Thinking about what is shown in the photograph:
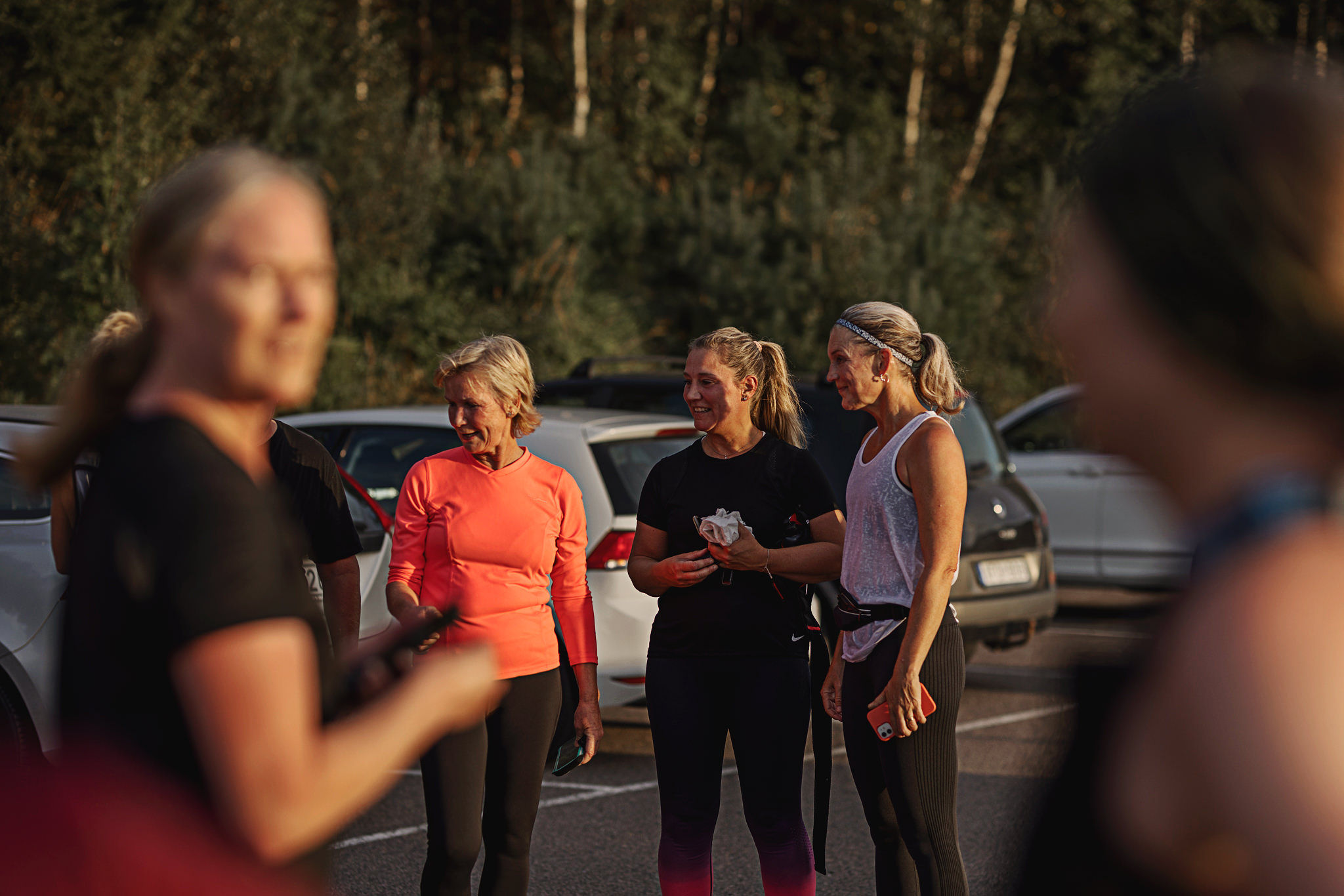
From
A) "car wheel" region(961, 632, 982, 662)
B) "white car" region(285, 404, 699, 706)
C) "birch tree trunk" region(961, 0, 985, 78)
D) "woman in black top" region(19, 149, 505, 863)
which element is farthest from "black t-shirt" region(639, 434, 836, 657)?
"birch tree trunk" region(961, 0, 985, 78)

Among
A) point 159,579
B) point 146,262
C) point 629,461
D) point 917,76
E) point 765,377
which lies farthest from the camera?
Result: point 917,76

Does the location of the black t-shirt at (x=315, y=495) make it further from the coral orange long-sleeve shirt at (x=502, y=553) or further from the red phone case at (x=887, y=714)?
the red phone case at (x=887, y=714)

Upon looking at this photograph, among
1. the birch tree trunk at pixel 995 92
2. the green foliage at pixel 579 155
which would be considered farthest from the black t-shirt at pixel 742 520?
the birch tree trunk at pixel 995 92

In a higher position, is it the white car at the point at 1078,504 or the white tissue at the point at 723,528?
the white tissue at the point at 723,528

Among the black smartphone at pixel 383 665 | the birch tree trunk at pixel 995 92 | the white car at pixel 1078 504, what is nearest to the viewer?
the black smartphone at pixel 383 665

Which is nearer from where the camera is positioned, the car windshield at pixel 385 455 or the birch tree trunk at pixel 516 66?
the car windshield at pixel 385 455

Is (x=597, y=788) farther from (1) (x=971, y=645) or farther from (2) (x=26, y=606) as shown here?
(1) (x=971, y=645)

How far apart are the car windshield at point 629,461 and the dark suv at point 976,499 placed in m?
0.94

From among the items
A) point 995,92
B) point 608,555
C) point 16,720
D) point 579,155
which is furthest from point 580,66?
point 16,720

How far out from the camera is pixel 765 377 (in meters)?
4.20

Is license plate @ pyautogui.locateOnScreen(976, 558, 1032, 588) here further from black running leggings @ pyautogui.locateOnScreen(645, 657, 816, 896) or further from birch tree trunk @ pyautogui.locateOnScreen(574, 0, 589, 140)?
birch tree trunk @ pyautogui.locateOnScreen(574, 0, 589, 140)

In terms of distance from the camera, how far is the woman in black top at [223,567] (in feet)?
3.90

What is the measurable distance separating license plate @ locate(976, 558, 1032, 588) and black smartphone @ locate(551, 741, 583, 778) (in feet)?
14.2

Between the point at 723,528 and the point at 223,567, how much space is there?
104 inches
